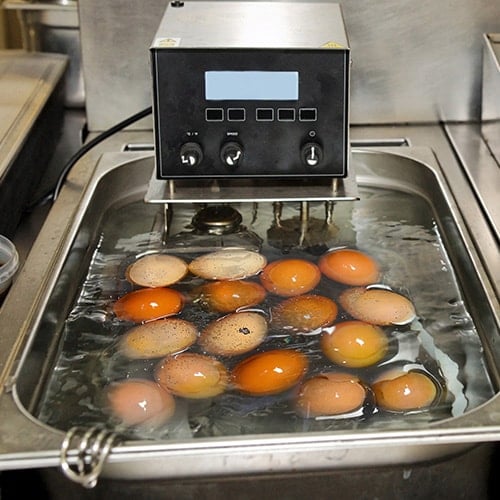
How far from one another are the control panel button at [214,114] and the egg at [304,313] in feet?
0.99

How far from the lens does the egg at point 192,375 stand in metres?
1.08

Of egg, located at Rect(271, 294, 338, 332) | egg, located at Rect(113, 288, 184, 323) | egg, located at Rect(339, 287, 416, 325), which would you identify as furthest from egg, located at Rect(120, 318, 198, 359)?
egg, located at Rect(339, 287, 416, 325)

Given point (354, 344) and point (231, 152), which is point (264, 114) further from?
point (354, 344)

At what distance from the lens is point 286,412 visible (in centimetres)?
105

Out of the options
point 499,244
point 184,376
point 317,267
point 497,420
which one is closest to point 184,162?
point 317,267

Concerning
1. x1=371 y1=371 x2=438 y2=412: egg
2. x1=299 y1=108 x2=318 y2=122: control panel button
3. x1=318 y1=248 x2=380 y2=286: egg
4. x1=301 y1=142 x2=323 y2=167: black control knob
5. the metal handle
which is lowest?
x1=371 y1=371 x2=438 y2=412: egg

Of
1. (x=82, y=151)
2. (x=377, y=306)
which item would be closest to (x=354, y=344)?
(x=377, y=306)

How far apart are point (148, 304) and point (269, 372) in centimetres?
24

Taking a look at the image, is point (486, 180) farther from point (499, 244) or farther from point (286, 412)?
point (286, 412)

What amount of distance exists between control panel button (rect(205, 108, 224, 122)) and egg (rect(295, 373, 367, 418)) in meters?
0.46

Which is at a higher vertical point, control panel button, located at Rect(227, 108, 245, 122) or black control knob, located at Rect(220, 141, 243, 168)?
control panel button, located at Rect(227, 108, 245, 122)

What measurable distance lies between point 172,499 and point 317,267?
0.49 meters

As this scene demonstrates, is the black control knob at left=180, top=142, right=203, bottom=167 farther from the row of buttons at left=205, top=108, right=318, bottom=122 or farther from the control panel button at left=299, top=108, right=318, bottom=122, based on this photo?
the control panel button at left=299, top=108, right=318, bottom=122

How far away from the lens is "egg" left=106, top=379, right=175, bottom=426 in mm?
1037
